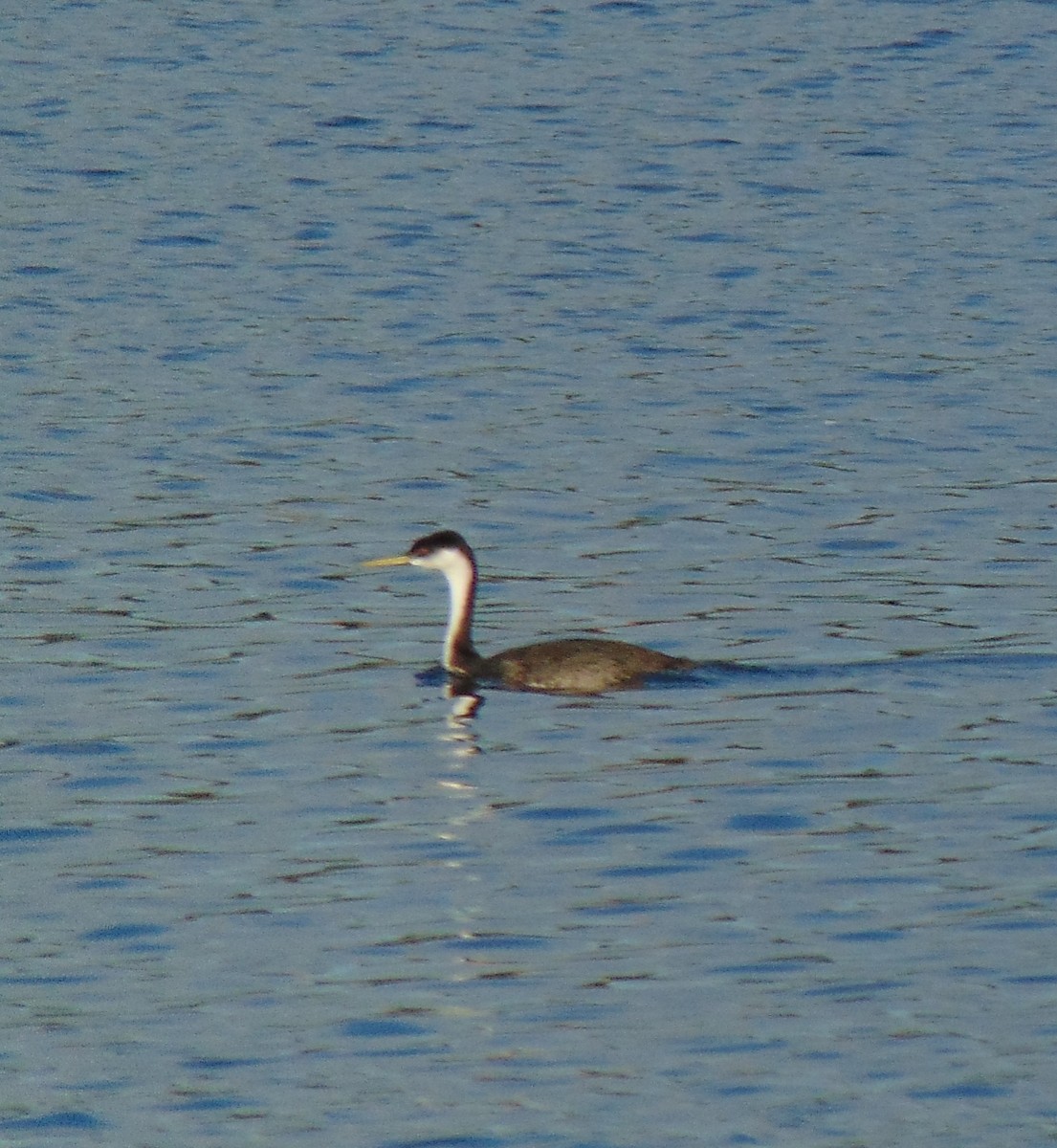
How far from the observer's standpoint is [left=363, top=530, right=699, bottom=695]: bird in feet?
48.6

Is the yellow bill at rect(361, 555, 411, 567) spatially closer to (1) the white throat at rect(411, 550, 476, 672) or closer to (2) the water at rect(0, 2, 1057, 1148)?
(1) the white throat at rect(411, 550, 476, 672)

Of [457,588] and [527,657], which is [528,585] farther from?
[527,657]

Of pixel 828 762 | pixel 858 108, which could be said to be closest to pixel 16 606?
pixel 828 762

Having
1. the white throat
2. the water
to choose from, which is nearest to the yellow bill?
the white throat

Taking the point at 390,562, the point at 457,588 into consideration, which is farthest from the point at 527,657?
the point at 390,562

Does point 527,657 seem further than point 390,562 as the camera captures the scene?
No

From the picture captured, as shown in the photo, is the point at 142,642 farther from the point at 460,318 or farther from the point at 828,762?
the point at 460,318

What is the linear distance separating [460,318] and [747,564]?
8.48 metres

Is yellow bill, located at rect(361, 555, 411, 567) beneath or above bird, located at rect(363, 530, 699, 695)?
above

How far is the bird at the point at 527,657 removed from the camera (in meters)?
14.8

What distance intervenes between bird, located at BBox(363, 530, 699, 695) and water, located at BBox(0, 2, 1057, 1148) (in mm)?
192

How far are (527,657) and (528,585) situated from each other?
244cm

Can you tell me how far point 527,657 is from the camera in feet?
50.0

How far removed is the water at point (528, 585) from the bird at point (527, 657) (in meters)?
0.19
